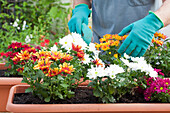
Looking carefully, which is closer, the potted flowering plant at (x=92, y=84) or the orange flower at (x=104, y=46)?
the potted flowering plant at (x=92, y=84)

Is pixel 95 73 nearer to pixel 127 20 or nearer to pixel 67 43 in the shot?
pixel 67 43

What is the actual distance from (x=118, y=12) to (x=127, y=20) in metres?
0.08

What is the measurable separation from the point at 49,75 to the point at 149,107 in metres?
0.41

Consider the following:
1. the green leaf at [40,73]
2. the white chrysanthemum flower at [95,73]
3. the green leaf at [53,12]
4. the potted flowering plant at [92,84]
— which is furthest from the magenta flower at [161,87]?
the green leaf at [53,12]

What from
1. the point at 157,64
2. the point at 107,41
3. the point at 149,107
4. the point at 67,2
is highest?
the point at 67,2

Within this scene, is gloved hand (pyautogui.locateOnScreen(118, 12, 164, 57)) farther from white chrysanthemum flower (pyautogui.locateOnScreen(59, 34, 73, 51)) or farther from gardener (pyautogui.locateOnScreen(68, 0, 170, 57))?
white chrysanthemum flower (pyautogui.locateOnScreen(59, 34, 73, 51))

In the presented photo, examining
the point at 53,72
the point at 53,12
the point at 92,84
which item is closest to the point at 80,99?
the point at 92,84

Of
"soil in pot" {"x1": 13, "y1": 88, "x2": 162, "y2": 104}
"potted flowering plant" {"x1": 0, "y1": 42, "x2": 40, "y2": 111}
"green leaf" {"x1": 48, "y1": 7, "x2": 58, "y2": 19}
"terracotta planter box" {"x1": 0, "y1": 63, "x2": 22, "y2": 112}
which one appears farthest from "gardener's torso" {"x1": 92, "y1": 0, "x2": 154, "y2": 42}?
"green leaf" {"x1": 48, "y1": 7, "x2": 58, "y2": 19}

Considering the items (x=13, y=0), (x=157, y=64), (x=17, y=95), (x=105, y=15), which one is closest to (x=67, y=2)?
(x=13, y=0)

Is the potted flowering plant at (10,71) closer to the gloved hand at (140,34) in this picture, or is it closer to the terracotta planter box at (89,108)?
the terracotta planter box at (89,108)

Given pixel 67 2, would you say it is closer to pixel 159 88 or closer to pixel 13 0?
pixel 13 0

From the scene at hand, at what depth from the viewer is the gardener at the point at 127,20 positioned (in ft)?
4.33

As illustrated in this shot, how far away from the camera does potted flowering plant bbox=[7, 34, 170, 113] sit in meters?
0.89

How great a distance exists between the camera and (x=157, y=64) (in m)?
1.52
